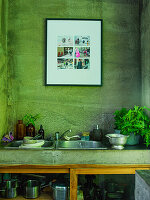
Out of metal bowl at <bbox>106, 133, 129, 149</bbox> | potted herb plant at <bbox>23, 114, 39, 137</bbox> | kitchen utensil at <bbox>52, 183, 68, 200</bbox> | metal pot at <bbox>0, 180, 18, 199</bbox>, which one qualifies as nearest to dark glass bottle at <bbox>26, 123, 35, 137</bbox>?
potted herb plant at <bbox>23, 114, 39, 137</bbox>

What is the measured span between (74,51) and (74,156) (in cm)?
136

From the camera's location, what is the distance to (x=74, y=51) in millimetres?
2783

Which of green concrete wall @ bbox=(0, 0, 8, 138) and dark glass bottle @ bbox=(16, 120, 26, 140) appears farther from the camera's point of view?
dark glass bottle @ bbox=(16, 120, 26, 140)

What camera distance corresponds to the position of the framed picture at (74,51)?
277cm

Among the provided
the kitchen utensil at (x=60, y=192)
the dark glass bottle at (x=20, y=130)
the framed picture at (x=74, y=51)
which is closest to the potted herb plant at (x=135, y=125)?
the framed picture at (x=74, y=51)

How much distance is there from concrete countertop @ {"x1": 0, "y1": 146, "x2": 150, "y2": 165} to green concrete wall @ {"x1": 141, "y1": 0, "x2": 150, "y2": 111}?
2.29 feet

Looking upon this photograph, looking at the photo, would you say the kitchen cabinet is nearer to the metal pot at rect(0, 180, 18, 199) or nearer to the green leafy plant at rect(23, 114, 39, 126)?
the metal pot at rect(0, 180, 18, 199)

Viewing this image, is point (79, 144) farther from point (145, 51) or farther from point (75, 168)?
point (145, 51)

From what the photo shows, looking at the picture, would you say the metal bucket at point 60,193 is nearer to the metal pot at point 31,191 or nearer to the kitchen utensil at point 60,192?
the kitchen utensil at point 60,192

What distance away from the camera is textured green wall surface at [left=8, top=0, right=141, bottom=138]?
2766 millimetres

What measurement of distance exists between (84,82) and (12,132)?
3.68 ft

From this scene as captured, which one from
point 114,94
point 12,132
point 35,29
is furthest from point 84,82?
point 12,132

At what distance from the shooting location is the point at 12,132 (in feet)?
8.93

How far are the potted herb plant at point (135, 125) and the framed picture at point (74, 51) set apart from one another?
665 mm
